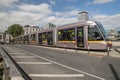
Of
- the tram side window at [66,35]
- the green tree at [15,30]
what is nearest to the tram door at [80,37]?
the tram side window at [66,35]

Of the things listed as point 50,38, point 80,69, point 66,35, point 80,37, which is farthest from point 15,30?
point 80,69

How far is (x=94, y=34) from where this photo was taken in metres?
24.6

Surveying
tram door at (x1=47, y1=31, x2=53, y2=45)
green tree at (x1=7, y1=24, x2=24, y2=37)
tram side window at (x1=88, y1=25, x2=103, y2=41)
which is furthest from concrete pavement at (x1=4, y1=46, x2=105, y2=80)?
green tree at (x1=7, y1=24, x2=24, y2=37)

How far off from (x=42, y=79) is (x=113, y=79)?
3.01 meters

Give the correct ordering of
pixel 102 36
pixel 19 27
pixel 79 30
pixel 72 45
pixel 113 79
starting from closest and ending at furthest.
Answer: pixel 113 79, pixel 102 36, pixel 79 30, pixel 72 45, pixel 19 27

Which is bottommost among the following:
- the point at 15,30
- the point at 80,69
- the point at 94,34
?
the point at 80,69

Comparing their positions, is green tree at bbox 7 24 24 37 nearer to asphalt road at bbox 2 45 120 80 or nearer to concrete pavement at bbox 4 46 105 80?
asphalt road at bbox 2 45 120 80

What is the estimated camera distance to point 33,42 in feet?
179

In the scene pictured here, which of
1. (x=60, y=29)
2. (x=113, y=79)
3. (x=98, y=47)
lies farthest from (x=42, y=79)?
(x=60, y=29)

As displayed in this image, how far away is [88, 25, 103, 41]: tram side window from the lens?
24.2m

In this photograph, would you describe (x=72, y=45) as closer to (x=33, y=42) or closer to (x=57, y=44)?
(x=57, y=44)

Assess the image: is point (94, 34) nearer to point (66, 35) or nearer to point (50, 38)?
point (66, 35)

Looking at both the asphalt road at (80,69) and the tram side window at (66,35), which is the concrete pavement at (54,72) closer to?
the asphalt road at (80,69)

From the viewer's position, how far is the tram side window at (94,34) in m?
24.2
